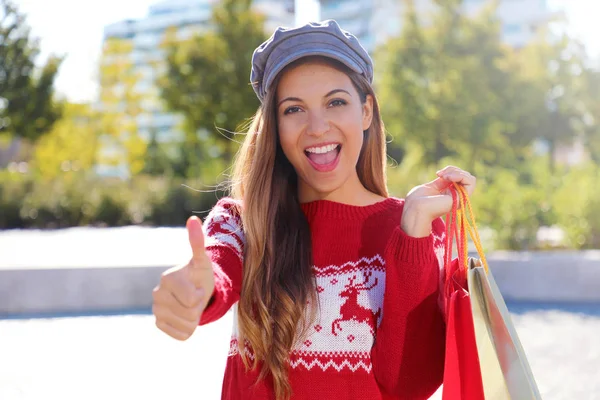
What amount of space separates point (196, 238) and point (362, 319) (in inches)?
25.3

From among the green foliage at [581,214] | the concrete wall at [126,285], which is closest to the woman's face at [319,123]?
the concrete wall at [126,285]

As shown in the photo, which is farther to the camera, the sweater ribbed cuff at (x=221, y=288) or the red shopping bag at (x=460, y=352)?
the red shopping bag at (x=460, y=352)

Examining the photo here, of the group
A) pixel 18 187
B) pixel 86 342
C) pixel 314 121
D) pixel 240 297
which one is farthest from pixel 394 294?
pixel 18 187

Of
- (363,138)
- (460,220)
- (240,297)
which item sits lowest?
(240,297)

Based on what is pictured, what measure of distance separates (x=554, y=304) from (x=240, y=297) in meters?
6.86

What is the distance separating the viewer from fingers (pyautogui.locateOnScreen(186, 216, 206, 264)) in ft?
4.25

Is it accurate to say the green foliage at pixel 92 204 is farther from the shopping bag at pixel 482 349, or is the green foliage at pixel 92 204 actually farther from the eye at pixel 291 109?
the shopping bag at pixel 482 349

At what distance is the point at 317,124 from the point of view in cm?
189

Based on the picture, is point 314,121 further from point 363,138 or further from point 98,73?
point 98,73

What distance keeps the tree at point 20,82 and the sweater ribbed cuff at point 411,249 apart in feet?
71.4

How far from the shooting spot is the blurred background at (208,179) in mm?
6180

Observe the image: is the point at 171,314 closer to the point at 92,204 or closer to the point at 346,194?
the point at 346,194

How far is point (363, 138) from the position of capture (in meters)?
2.15

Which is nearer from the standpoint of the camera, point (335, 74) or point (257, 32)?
point (335, 74)
